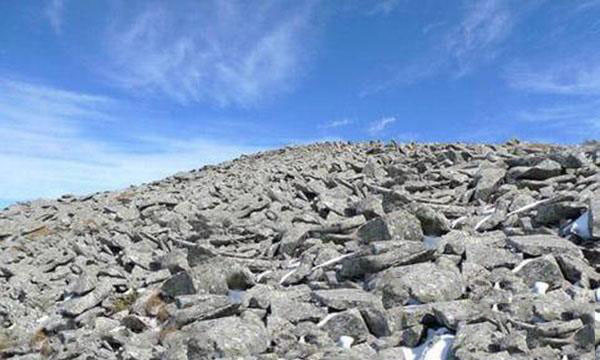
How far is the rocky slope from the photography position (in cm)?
841

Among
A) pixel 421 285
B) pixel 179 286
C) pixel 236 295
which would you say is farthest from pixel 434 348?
pixel 179 286

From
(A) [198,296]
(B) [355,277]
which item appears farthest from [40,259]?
(B) [355,277]

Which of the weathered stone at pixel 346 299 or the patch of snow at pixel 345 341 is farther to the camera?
the weathered stone at pixel 346 299

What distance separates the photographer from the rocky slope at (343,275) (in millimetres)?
8406

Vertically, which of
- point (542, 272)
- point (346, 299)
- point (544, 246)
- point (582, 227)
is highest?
point (582, 227)

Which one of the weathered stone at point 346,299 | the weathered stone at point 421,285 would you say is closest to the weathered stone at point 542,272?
the weathered stone at point 421,285

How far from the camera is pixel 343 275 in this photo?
36.7 feet

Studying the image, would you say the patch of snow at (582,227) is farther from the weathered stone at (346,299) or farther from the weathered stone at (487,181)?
the weathered stone at (346,299)

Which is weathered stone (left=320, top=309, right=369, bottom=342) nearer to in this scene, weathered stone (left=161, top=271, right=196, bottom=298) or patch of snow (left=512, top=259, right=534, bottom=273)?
patch of snow (left=512, top=259, right=534, bottom=273)

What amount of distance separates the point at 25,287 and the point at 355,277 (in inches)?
350

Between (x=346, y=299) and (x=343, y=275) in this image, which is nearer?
(x=346, y=299)

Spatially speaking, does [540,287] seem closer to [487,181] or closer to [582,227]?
[582,227]

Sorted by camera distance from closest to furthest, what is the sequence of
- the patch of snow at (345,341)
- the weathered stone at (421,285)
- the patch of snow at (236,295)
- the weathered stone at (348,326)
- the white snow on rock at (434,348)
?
the white snow on rock at (434,348)
the patch of snow at (345,341)
the weathered stone at (348,326)
the weathered stone at (421,285)
the patch of snow at (236,295)

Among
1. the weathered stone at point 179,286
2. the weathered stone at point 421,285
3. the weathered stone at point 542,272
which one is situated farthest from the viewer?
the weathered stone at point 179,286
